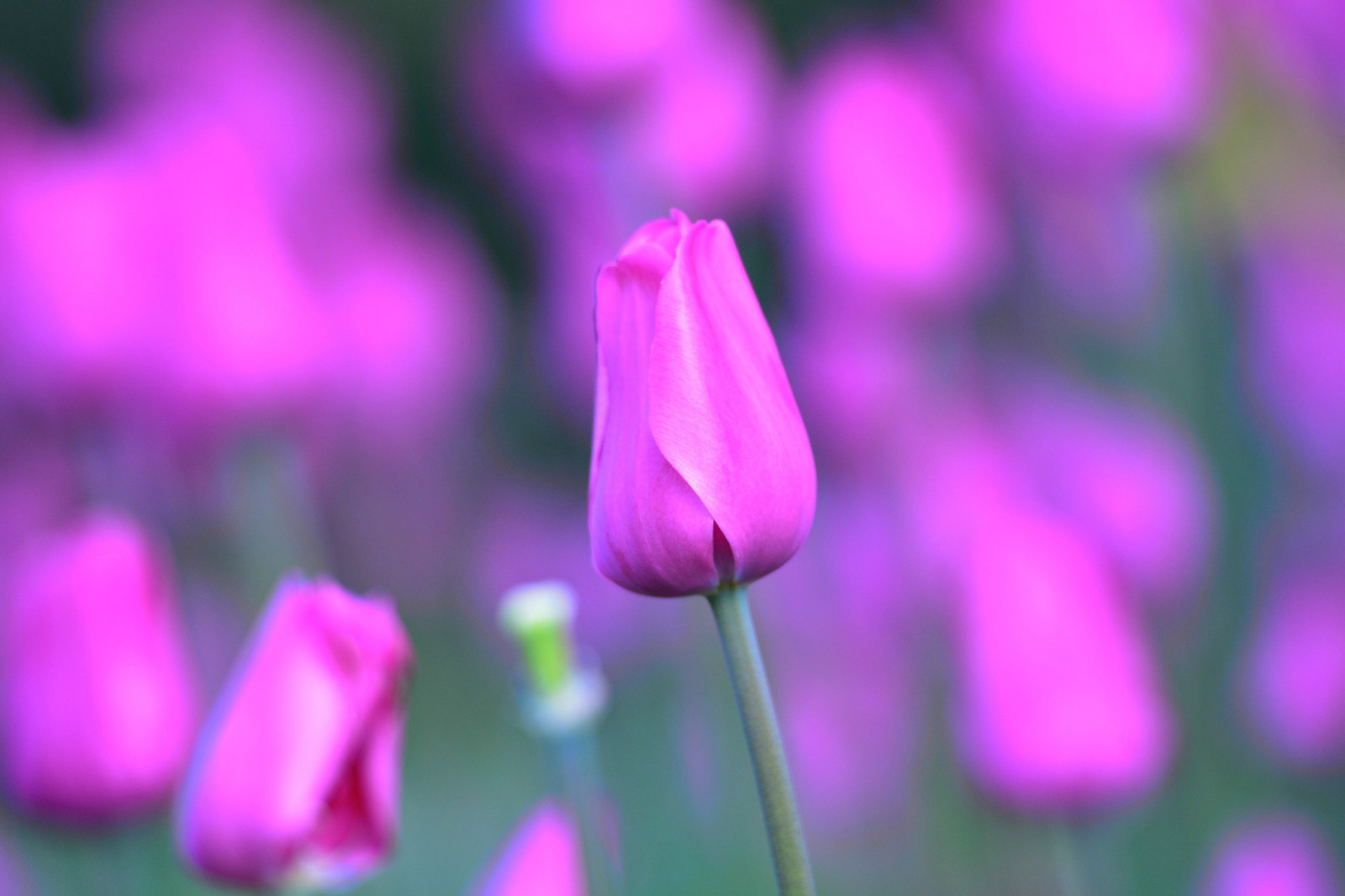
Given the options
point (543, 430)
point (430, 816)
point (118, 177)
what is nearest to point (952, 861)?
point (430, 816)

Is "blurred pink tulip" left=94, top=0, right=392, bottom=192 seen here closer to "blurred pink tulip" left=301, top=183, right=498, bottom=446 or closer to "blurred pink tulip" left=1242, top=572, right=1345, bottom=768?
"blurred pink tulip" left=301, top=183, right=498, bottom=446

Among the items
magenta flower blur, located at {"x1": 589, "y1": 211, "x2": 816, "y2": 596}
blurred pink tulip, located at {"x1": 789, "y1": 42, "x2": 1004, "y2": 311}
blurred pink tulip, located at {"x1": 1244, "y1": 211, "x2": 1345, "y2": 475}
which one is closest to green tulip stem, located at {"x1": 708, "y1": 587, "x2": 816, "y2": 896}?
magenta flower blur, located at {"x1": 589, "y1": 211, "x2": 816, "y2": 596}

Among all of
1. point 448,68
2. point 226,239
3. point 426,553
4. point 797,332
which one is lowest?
point 426,553

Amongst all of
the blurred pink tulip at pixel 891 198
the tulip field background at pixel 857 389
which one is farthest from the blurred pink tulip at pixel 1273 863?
the blurred pink tulip at pixel 891 198

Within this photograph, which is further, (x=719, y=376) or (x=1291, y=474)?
(x=1291, y=474)

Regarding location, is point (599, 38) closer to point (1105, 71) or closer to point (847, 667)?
point (1105, 71)

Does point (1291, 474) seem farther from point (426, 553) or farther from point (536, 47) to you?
point (426, 553)
